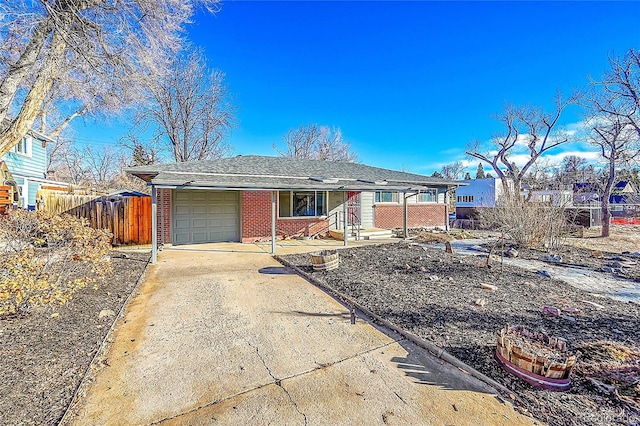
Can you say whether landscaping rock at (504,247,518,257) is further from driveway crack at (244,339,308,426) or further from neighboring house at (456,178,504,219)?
neighboring house at (456,178,504,219)

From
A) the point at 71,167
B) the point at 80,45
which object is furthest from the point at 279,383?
the point at 71,167

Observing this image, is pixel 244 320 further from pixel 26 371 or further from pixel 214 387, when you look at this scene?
pixel 26 371

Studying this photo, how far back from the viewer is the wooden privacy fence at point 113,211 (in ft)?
31.6

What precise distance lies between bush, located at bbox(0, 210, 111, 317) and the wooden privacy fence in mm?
4589

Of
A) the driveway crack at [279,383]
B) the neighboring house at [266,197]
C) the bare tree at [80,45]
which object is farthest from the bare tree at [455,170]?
the driveway crack at [279,383]

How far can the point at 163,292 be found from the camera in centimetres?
541

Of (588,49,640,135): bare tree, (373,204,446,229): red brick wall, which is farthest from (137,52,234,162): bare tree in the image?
(588,49,640,135): bare tree

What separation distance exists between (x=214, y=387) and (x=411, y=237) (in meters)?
10.9

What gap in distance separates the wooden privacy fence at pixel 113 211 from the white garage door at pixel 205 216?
3.26ft

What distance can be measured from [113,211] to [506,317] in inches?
Result: 444

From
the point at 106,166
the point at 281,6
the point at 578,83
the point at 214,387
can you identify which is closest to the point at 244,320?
the point at 214,387

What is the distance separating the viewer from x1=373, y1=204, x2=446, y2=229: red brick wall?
1431 centimetres

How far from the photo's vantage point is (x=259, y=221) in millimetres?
11469

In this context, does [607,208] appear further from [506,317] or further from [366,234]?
[506,317]
